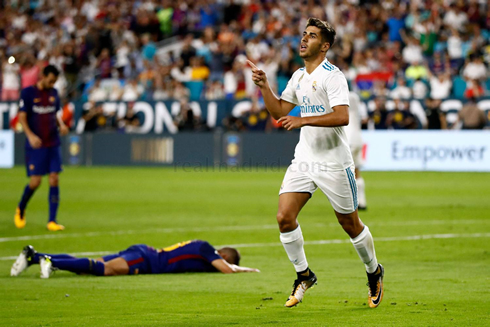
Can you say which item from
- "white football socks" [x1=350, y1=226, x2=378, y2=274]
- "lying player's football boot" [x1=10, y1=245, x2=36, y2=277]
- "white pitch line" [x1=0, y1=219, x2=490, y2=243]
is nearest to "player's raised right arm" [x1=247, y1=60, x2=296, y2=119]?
"white football socks" [x1=350, y1=226, x2=378, y2=274]

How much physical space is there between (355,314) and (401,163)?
1819 centimetres

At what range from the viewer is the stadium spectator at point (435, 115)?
24250mm

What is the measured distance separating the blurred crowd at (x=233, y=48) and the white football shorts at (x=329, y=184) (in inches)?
691

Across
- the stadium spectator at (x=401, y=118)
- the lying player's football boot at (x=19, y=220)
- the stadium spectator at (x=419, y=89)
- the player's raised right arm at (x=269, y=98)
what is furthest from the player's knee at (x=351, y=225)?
the stadium spectator at (x=419, y=89)

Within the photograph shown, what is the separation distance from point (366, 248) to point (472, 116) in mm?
17340

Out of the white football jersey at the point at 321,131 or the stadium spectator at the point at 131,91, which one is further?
the stadium spectator at the point at 131,91

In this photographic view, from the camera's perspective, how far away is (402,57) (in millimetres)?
27000

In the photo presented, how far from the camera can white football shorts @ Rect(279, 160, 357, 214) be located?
22.7 feet

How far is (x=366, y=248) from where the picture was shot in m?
7.01

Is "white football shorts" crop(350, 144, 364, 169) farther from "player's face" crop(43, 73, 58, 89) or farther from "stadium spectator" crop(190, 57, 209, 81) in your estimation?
"stadium spectator" crop(190, 57, 209, 81)

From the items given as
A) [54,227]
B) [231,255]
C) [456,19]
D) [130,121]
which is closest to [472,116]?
[456,19]

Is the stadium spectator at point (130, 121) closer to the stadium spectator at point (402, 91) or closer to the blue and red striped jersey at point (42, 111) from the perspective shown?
the stadium spectator at point (402, 91)

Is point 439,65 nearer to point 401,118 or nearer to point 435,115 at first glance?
point 435,115

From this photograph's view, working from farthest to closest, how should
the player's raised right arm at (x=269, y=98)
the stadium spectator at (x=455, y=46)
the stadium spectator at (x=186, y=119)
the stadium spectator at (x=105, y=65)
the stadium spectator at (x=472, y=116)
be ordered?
the stadium spectator at (x=105, y=65) → the stadium spectator at (x=186, y=119) → the stadium spectator at (x=455, y=46) → the stadium spectator at (x=472, y=116) → the player's raised right arm at (x=269, y=98)
